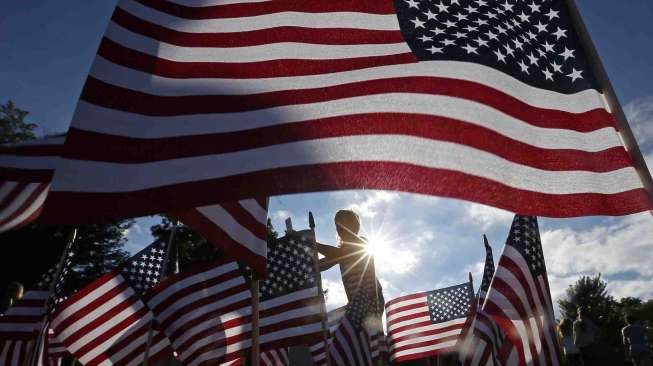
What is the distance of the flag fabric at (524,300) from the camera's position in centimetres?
564

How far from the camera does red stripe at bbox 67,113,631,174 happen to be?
2551mm

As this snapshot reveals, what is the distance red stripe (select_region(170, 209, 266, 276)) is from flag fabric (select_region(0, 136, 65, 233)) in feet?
10.3

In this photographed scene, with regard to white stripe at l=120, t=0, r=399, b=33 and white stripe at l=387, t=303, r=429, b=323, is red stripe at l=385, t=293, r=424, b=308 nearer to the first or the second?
white stripe at l=387, t=303, r=429, b=323

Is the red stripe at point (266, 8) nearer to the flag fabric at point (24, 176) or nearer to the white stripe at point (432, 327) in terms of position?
the flag fabric at point (24, 176)

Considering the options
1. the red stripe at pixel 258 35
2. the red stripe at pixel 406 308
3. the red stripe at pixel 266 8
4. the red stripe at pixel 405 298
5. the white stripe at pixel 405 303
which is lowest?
the red stripe at pixel 406 308

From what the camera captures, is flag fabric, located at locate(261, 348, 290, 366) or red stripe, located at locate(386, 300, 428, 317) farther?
red stripe, located at locate(386, 300, 428, 317)

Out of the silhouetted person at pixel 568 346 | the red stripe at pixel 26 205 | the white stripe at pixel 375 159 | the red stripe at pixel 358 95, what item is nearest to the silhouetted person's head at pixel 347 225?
the red stripe at pixel 26 205

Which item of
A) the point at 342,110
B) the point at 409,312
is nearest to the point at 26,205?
the point at 342,110

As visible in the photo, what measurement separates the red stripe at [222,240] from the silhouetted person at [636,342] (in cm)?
1243

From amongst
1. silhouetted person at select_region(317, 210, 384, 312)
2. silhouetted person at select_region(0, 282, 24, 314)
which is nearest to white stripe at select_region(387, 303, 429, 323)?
silhouetted person at select_region(317, 210, 384, 312)

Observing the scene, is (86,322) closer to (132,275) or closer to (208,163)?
(132,275)

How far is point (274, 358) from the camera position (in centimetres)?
1022

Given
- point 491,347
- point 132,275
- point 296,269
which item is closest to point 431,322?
point 491,347

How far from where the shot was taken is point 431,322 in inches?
428
